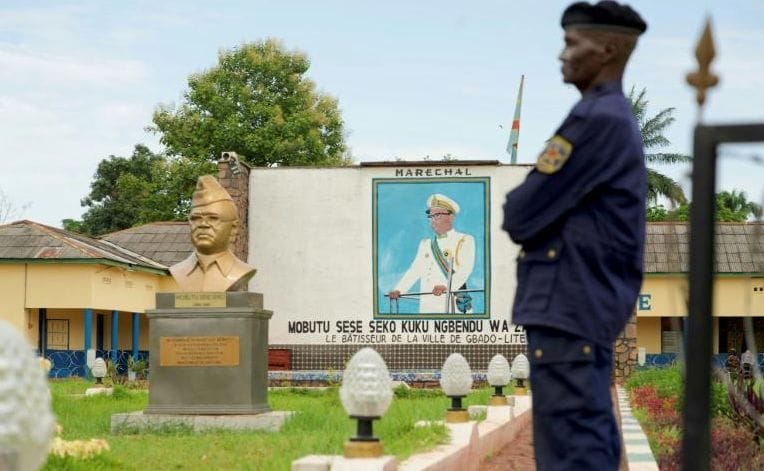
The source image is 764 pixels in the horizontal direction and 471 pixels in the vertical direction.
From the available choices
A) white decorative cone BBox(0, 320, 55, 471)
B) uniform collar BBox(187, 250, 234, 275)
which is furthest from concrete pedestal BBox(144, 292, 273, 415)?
white decorative cone BBox(0, 320, 55, 471)

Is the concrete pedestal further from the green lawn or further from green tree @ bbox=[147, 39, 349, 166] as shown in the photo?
green tree @ bbox=[147, 39, 349, 166]

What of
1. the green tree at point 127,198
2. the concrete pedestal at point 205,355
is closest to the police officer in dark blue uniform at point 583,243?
the concrete pedestal at point 205,355

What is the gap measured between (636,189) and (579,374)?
0.64 metres

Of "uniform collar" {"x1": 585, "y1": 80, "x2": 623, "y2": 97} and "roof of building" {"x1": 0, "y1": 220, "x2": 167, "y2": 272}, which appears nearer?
"uniform collar" {"x1": 585, "y1": 80, "x2": 623, "y2": 97}

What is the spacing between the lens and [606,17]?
394 centimetres

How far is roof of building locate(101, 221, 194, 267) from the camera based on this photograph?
31.6 m

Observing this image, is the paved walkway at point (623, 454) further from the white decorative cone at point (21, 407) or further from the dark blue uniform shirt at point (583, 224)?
the white decorative cone at point (21, 407)

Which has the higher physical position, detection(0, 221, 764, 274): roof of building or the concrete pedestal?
detection(0, 221, 764, 274): roof of building

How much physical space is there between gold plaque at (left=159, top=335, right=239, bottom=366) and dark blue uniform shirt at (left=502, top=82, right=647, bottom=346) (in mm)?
7637

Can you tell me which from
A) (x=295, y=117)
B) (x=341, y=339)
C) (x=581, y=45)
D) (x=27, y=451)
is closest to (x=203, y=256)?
(x=581, y=45)

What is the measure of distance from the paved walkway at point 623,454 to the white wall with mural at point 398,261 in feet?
36.2

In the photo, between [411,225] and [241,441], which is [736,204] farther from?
[241,441]

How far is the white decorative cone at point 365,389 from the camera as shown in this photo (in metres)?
6.29

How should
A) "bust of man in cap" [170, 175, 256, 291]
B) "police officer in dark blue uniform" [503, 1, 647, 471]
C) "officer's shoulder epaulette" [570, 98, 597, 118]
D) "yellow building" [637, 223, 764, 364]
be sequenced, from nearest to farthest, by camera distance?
1. "police officer in dark blue uniform" [503, 1, 647, 471]
2. "officer's shoulder epaulette" [570, 98, 597, 118]
3. "bust of man in cap" [170, 175, 256, 291]
4. "yellow building" [637, 223, 764, 364]
